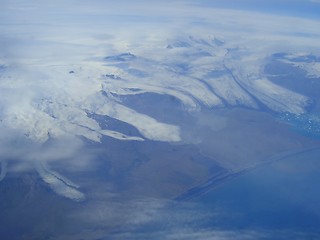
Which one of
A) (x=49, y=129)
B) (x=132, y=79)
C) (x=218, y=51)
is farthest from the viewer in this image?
(x=218, y=51)

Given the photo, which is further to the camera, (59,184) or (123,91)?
(123,91)

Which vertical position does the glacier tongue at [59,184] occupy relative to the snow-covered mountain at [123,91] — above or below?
below

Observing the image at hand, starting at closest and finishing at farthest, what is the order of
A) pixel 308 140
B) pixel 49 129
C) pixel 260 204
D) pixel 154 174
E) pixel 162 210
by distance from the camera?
1. pixel 162 210
2. pixel 260 204
3. pixel 154 174
4. pixel 49 129
5. pixel 308 140

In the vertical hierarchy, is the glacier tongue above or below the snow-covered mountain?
below

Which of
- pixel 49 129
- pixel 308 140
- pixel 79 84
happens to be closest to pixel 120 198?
pixel 49 129

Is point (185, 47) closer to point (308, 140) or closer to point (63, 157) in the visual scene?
point (308, 140)

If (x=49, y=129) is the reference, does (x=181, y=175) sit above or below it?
above

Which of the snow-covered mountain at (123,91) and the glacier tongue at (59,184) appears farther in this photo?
the snow-covered mountain at (123,91)

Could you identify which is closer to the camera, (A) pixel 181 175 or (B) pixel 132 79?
(A) pixel 181 175

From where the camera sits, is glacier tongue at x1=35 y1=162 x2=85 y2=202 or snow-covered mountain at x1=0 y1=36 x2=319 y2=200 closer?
glacier tongue at x1=35 y1=162 x2=85 y2=202

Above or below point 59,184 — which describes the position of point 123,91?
above

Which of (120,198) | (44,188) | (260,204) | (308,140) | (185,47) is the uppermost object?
(185,47)
